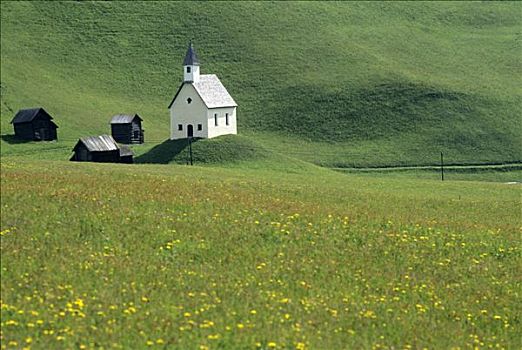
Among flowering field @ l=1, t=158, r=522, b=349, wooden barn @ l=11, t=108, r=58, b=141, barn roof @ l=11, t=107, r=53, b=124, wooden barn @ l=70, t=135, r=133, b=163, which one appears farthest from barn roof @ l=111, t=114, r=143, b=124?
flowering field @ l=1, t=158, r=522, b=349

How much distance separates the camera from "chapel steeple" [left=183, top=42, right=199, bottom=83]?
9125 cm

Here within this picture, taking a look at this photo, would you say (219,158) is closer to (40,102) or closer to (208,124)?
(208,124)

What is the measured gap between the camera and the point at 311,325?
21.4 meters

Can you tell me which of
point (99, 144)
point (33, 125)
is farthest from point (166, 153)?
point (33, 125)

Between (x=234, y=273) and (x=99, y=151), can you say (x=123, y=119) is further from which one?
(x=234, y=273)

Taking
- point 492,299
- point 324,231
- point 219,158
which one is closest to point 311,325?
point 492,299

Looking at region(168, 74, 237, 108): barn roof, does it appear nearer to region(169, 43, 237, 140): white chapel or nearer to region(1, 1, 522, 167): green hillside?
region(169, 43, 237, 140): white chapel

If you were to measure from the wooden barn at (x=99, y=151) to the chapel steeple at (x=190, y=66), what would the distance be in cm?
1146

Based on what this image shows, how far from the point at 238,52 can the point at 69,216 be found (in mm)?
116601

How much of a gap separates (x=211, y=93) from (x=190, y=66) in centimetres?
472

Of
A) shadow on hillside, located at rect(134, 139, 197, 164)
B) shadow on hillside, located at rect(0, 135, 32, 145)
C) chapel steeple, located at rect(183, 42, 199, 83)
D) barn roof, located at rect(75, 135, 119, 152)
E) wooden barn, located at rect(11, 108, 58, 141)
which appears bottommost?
shadow on hillside, located at rect(134, 139, 197, 164)

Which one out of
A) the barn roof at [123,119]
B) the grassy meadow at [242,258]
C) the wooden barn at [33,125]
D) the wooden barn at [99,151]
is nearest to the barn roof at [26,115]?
the wooden barn at [33,125]

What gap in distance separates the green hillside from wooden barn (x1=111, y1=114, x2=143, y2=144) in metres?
4.22

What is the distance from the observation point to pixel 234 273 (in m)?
24.1
